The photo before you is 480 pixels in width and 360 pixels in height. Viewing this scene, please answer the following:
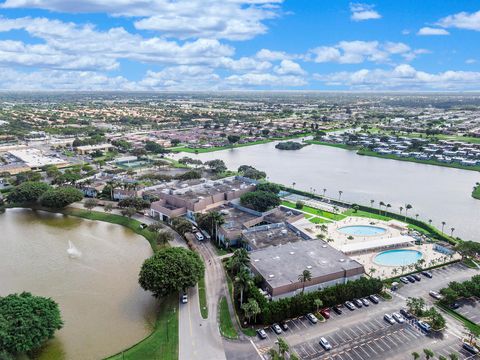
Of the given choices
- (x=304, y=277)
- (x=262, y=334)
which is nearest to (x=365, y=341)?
(x=304, y=277)

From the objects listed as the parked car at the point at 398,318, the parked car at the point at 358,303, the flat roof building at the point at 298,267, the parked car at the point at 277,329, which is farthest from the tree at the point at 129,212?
the parked car at the point at 398,318

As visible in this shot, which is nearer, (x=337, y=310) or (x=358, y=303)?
(x=337, y=310)

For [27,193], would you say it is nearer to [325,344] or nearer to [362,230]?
[362,230]

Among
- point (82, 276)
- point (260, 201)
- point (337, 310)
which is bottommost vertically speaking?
point (82, 276)

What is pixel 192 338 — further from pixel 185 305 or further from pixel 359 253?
pixel 359 253

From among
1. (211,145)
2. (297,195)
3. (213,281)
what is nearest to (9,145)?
(211,145)

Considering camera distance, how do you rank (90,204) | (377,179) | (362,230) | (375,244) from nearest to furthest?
(375,244), (362,230), (90,204), (377,179)

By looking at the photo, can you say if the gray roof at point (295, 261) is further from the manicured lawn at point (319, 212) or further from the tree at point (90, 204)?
the tree at point (90, 204)

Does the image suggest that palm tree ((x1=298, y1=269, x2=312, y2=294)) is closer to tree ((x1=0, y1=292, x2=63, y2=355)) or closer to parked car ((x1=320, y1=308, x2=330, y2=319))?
parked car ((x1=320, y1=308, x2=330, y2=319))
